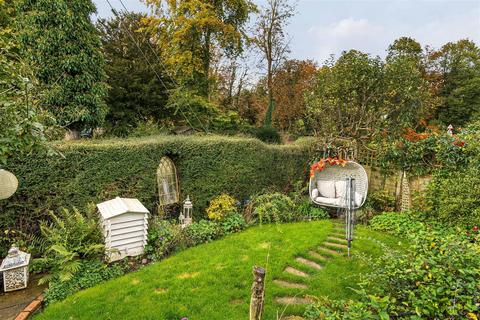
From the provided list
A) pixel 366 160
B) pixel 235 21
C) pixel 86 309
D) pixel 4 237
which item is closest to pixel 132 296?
pixel 86 309

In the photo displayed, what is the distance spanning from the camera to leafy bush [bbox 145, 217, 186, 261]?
4675 millimetres

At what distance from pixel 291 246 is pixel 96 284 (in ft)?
10.4

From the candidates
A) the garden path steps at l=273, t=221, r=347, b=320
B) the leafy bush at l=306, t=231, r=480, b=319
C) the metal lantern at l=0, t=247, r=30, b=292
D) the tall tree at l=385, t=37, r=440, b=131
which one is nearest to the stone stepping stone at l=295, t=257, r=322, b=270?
the garden path steps at l=273, t=221, r=347, b=320

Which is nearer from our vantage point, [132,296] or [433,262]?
[433,262]

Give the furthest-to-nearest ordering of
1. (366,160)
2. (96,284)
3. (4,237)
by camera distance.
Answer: (366,160)
(4,237)
(96,284)

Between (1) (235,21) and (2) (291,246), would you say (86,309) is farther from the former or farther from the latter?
(1) (235,21)

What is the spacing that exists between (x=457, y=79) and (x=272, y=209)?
71.6 ft

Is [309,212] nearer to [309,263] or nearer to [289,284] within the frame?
[309,263]

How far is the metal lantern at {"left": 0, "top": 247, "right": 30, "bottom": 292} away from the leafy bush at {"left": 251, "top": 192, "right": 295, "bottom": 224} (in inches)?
165

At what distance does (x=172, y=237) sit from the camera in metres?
4.91

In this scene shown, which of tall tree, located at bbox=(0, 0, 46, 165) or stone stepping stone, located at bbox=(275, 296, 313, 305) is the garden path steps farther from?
tall tree, located at bbox=(0, 0, 46, 165)

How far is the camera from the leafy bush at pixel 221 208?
5961mm

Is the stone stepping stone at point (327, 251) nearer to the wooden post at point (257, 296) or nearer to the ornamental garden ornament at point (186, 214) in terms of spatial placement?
the ornamental garden ornament at point (186, 214)

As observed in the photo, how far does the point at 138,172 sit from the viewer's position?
5414mm
